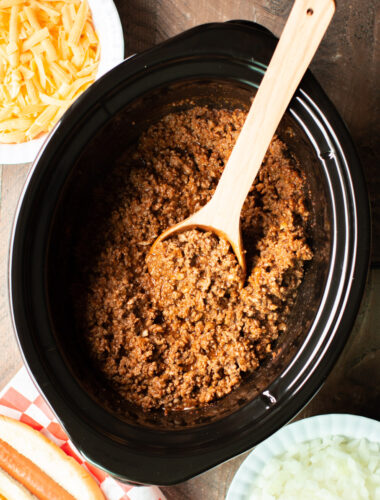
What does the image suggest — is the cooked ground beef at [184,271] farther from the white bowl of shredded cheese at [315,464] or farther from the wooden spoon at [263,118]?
the white bowl of shredded cheese at [315,464]

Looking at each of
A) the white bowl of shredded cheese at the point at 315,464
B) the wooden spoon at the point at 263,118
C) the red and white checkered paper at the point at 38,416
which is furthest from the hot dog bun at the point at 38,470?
the wooden spoon at the point at 263,118

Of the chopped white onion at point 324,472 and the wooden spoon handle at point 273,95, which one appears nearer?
the wooden spoon handle at point 273,95

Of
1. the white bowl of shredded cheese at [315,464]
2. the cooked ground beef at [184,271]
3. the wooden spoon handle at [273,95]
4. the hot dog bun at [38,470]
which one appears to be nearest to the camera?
the wooden spoon handle at [273,95]

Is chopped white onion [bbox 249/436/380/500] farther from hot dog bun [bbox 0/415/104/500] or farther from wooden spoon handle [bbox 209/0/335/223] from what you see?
wooden spoon handle [bbox 209/0/335/223]

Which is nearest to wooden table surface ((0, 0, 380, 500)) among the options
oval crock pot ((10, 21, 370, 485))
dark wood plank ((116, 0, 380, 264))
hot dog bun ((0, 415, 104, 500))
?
dark wood plank ((116, 0, 380, 264))

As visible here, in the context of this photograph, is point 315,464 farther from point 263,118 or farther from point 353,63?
point 353,63

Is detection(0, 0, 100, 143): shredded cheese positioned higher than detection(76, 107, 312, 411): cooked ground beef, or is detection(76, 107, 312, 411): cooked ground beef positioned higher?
detection(0, 0, 100, 143): shredded cheese
